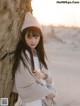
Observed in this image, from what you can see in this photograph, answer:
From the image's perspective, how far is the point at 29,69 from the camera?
1.70 meters

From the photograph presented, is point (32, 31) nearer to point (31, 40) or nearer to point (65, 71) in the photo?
point (31, 40)

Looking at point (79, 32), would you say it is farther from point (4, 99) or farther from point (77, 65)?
point (4, 99)

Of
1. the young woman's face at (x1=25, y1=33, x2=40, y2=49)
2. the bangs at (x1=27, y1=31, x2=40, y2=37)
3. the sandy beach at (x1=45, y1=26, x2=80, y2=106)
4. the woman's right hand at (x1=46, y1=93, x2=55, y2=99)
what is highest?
the bangs at (x1=27, y1=31, x2=40, y2=37)

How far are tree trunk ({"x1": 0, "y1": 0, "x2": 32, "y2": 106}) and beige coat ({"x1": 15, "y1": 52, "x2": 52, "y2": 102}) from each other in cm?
14

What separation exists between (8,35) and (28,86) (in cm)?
30

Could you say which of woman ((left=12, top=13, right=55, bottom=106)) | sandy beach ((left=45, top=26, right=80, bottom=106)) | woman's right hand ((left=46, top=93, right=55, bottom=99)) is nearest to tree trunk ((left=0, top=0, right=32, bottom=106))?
woman ((left=12, top=13, right=55, bottom=106))

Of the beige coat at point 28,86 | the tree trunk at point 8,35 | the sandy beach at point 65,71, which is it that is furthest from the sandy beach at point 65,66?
the beige coat at point 28,86

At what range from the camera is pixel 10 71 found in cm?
186

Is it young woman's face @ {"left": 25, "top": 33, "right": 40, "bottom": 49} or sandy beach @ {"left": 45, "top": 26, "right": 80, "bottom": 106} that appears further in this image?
sandy beach @ {"left": 45, "top": 26, "right": 80, "bottom": 106}

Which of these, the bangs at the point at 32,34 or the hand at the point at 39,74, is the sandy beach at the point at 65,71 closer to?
the hand at the point at 39,74

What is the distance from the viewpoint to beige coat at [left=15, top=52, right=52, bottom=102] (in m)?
1.69

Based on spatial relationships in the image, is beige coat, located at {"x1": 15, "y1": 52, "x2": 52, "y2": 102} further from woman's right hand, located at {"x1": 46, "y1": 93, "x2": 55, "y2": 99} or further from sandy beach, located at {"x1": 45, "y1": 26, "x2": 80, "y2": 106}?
sandy beach, located at {"x1": 45, "y1": 26, "x2": 80, "y2": 106}

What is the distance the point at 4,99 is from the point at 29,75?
0.26m

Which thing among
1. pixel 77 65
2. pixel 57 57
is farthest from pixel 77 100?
pixel 57 57
